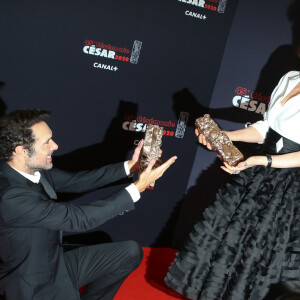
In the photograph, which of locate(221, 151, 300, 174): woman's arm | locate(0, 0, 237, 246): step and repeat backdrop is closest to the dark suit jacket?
locate(221, 151, 300, 174): woman's arm

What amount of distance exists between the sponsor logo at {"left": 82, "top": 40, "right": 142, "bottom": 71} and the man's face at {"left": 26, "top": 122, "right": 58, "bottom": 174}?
101cm

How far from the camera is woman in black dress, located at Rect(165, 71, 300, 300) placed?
1994 mm

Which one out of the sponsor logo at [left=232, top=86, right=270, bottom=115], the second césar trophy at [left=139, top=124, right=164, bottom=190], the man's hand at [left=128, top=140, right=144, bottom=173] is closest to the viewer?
the second césar trophy at [left=139, top=124, right=164, bottom=190]

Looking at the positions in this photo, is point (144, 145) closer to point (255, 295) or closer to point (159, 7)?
point (255, 295)

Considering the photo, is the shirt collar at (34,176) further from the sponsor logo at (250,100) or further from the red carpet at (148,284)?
the sponsor logo at (250,100)

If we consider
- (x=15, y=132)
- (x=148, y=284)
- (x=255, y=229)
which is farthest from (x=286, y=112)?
(x=148, y=284)

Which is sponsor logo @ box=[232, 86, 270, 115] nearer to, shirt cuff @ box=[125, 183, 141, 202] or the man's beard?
shirt cuff @ box=[125, 183, 141, 202]

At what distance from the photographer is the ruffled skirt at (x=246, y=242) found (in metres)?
1.99

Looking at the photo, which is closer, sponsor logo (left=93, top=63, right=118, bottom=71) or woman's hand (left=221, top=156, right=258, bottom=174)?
woman's hand (left=221, top=156, right=258, bottom=174)

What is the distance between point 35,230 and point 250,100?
2.35m

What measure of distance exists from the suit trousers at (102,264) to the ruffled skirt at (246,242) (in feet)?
1.45

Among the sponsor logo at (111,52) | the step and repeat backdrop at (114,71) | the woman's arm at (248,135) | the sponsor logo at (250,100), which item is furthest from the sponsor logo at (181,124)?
the woman's arm at (248,135)

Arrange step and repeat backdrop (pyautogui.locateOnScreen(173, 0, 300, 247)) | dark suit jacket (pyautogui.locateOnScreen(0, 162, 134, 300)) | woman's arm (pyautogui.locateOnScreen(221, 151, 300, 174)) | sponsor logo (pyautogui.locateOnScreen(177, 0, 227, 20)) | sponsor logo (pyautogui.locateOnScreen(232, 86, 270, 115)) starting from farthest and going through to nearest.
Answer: sponsor logo (pyautogui.locateOnScreen(232, 86, 270, 115)), step and repeat backdrop (pyautogui.locateOnScreen(173, 0, 300, 247)), sponsor logo (pyautogui.locateOnScreen(177, 0, 227, 20)), woman's arm (pyautogui.locateOnScreen(221, 151, 300, 174)), dark suit jacket (pyautogui.locateOnScreen(0, 162, 134, 300))

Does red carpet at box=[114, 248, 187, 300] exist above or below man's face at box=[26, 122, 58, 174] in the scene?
below
